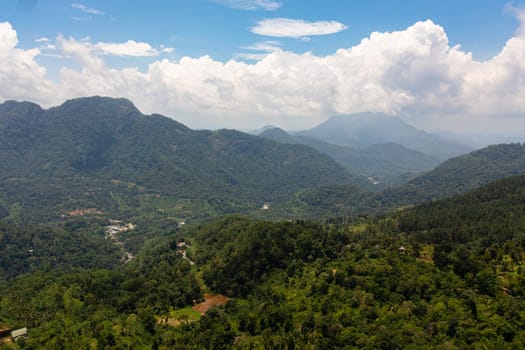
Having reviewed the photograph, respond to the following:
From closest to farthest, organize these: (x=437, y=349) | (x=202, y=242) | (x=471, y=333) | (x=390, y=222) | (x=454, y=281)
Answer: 1. (x=437, y=349)
2. (x=471, y=333)
3. (x=454, y=281)
4. (x=202, y=242)
5. (x=390, y=222)

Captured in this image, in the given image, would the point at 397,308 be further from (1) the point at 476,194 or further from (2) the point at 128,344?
(1) the point at 476,194

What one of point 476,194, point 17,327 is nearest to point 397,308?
point 17,327

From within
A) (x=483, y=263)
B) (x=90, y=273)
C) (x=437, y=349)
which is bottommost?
(x=90, y=273)

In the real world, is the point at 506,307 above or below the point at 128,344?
above

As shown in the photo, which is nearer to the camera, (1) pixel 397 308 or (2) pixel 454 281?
(1) pixel 397 308

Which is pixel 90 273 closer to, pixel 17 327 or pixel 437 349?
pixel 17 327

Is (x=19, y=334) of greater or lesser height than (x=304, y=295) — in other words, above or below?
below

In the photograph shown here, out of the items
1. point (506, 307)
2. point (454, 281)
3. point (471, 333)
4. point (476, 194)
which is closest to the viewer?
point (471, 333)

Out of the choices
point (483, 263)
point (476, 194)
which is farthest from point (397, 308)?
point (476, 194)

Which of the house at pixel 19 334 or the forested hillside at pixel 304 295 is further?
the house at pixel 19 334

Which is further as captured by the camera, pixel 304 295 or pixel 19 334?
pixel 304 295

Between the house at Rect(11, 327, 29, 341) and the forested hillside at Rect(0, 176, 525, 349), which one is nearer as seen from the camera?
the forested hillside at Rect(0, 176, 525, 349)
